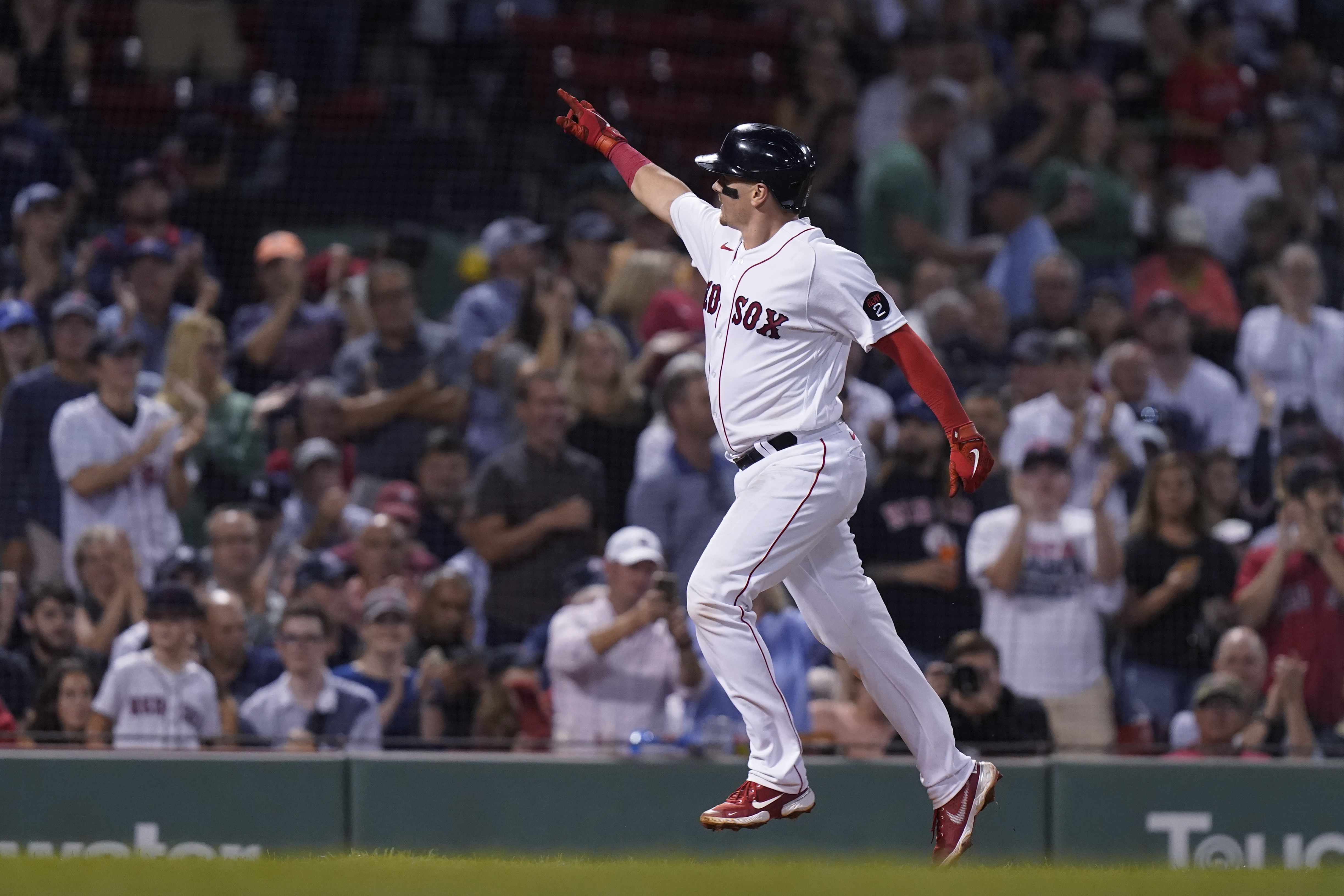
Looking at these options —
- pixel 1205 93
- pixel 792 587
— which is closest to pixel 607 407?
pixel 792 587

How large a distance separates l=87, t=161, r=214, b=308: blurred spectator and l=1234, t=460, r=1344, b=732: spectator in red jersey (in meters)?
5.00

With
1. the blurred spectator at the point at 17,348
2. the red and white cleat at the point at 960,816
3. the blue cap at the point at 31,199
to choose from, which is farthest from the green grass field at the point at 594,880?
the blue cap at the point at 31,199

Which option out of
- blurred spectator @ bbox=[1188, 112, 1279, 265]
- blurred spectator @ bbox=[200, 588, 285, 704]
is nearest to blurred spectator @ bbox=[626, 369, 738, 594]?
blurred spectator @ bbox=[200, 588, 285, 704]

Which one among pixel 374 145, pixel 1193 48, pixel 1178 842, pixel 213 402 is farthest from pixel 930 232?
pixel 1178 842

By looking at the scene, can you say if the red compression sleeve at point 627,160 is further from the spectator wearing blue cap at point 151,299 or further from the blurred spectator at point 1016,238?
the blurred spectator at point 1016,238

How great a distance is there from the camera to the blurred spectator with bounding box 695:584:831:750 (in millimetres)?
7090

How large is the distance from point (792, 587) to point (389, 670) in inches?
105

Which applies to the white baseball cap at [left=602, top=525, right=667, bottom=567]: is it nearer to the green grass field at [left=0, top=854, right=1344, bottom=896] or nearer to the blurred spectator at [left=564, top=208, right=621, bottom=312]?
the blurred spectator at [left=564, top=208, right=621, bottom=312]

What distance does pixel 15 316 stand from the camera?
28.4ft

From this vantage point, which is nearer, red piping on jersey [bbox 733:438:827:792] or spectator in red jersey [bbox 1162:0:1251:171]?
red piping on jersey [bbox 733:438:827:792]

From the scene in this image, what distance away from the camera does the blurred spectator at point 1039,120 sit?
36.6ft

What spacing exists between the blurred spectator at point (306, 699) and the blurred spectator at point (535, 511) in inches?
39.0

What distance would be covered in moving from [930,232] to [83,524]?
15.4 feet

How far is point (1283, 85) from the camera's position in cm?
1191
